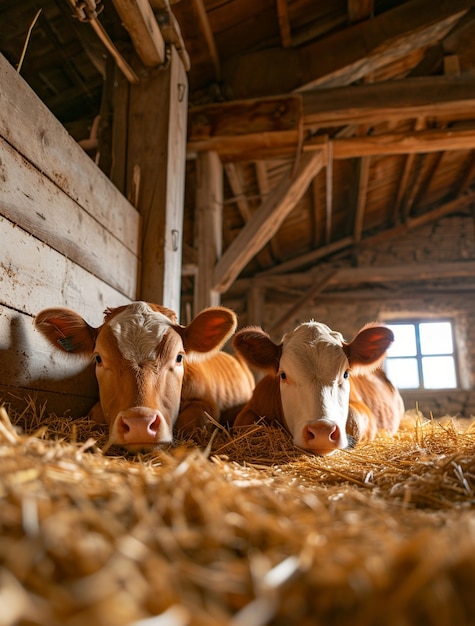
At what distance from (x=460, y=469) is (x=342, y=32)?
199 inches

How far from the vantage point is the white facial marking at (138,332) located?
2.70 meters

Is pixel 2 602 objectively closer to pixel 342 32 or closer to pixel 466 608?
pixel 466 608

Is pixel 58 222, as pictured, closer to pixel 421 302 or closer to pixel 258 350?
pixel 258 350

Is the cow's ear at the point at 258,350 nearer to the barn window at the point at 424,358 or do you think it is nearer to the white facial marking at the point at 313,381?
the white facial marking at the point at 313,381

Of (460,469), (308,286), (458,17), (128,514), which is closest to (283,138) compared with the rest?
(458,17)

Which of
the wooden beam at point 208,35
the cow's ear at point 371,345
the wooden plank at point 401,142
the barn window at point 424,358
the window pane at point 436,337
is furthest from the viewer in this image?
the window pane at point 436,337

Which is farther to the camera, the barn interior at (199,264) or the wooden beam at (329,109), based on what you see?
the wooden beam at (329,109)

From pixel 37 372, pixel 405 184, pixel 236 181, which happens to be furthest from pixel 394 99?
pixel 405 184

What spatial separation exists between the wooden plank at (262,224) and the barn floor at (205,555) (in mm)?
3651

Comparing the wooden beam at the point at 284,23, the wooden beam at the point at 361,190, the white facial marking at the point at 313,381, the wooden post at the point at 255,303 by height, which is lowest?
the white facial marking at the point at 313,381

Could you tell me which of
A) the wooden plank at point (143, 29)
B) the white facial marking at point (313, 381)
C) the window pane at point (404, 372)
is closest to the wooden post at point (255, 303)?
the window pane at point (404, 372)

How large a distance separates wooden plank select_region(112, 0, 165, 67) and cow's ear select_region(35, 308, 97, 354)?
6.90 ft

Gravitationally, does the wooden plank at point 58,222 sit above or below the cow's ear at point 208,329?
above

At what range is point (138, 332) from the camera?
2.78 meters
